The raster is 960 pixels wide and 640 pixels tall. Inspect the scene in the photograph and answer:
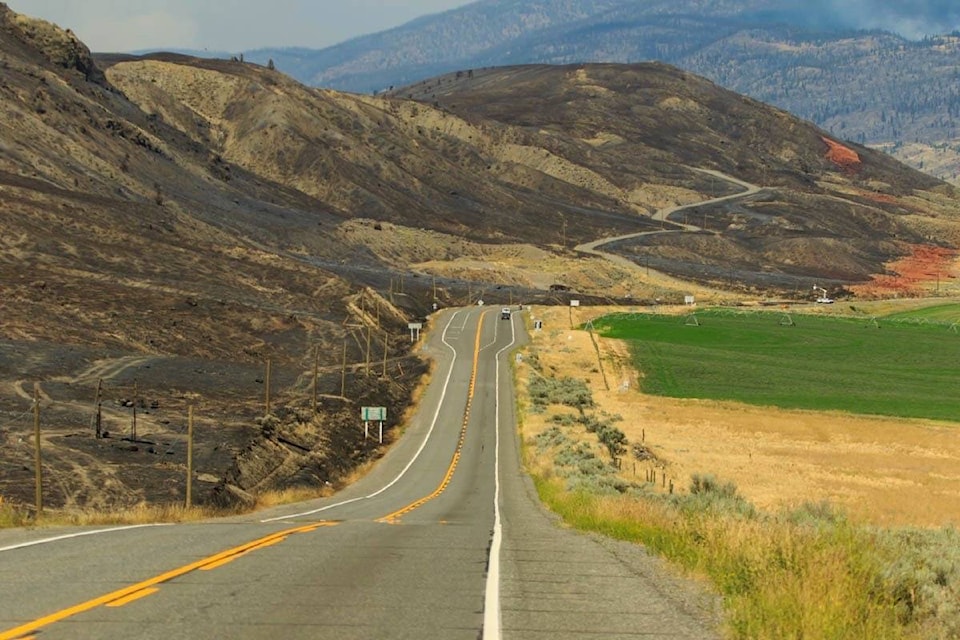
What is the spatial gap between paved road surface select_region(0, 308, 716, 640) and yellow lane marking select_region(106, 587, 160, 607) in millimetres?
21

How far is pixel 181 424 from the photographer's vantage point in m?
54.0

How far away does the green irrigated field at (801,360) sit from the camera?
8531 cm

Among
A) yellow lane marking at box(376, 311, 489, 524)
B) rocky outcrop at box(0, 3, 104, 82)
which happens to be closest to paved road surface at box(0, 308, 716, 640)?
yellow lane marking at box(376, 311, 489, 524)

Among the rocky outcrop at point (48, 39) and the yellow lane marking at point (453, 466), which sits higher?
the rocky outcrop at point (48, 39)

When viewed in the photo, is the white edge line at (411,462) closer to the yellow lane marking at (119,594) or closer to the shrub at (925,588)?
the yellow lane marking at (119,594)

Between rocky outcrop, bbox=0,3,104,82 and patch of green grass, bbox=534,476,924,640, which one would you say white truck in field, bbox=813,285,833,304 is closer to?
rocky outcrop, bbox=0,3,104,82

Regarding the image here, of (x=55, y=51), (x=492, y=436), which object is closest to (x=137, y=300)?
(x=492, y=436)

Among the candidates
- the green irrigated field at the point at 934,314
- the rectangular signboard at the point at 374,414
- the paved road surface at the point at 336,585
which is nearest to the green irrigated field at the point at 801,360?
the green irrigated field at the point at 934,314

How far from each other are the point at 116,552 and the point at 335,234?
157 meters

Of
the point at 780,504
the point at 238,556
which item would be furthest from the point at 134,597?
the point at 780,504

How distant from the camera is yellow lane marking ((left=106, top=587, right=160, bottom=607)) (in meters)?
11.1

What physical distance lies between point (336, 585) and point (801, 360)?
331 feet

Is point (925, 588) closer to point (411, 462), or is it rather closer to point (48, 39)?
point (411, 462)

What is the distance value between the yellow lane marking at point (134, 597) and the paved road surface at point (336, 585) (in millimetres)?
21
